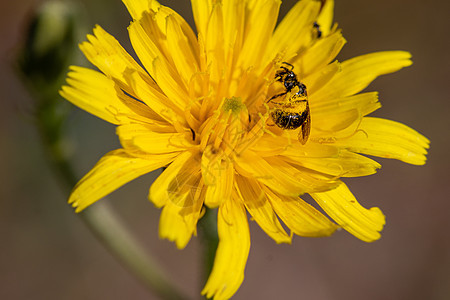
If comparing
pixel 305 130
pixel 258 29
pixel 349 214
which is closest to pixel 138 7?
pixel 258 29

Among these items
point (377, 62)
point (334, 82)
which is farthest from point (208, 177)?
point (377, 62)

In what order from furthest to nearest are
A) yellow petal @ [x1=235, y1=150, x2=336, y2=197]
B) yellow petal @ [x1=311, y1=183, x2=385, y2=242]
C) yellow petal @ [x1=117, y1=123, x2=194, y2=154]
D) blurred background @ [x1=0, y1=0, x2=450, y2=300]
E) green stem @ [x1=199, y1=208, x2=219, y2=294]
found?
blurred background @ [x1=0, y1=0, x2=450, y2=300], green stem @ [x1=199, y1=208, x2=219, y2=294], yellow petal @ [x1=311, y1=183, x2=385, y2=242], yellow petal @ [x1=235, y1=150, x2=336, y2=197], yellow petal @ [x1=117, y1=123, x2=194, y2=154]

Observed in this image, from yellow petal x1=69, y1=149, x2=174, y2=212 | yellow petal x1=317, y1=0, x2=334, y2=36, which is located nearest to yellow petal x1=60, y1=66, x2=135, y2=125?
yellow petal x1=69, y1=149, x2=174, y2=212

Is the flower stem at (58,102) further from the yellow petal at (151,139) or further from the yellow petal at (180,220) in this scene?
the yellow petal at (180,220)

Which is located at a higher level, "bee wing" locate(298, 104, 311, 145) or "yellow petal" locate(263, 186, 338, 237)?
"bee wing" locate(298, 104, 311, 145)

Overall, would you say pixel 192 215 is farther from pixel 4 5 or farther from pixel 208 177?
pixel 4 5

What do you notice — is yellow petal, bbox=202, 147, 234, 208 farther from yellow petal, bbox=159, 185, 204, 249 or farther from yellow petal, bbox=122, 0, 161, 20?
yellow petal, bbox=122, 0, 161, 20
